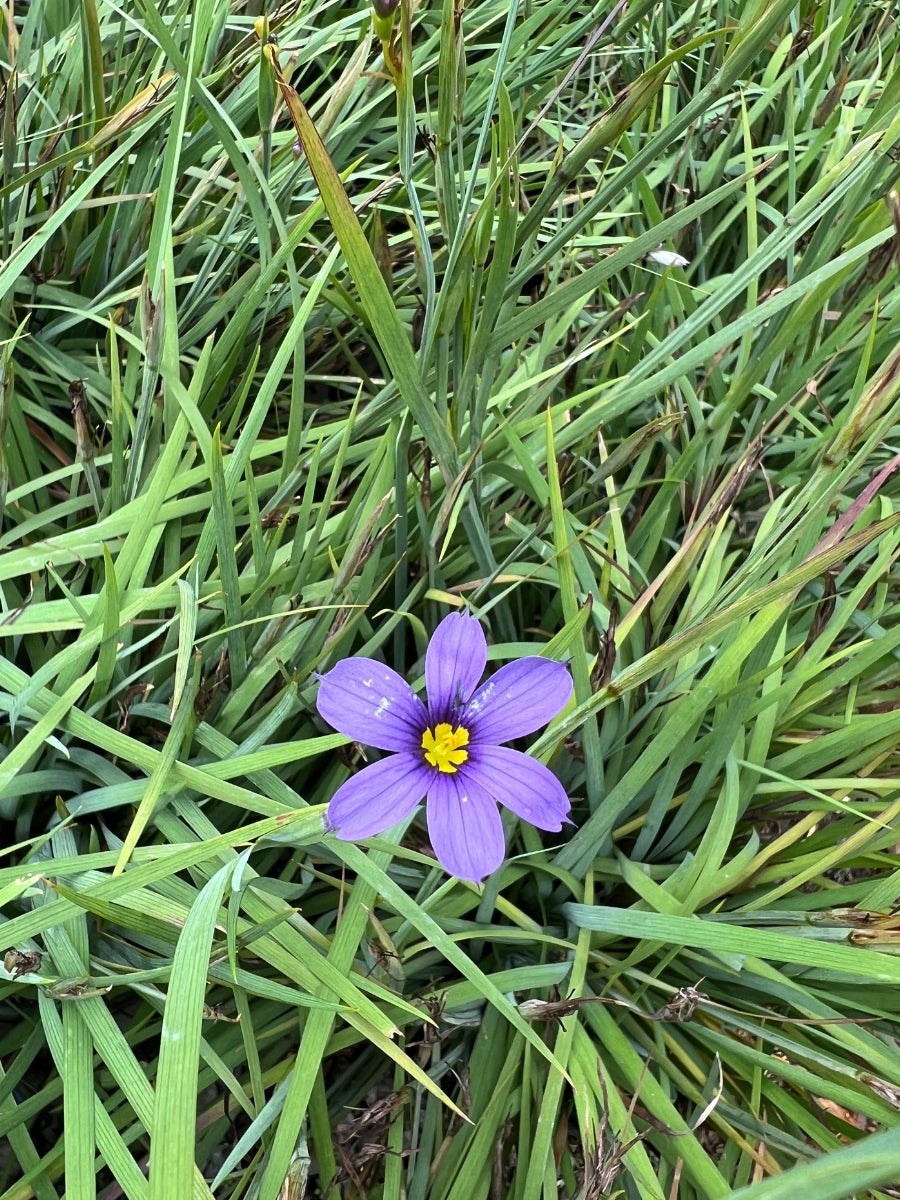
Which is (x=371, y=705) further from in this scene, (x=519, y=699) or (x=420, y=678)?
(x=420, y=678)

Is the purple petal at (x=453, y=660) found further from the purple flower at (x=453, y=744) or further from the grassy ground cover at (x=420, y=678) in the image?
the grassy ground cover at (x=420, y=678)

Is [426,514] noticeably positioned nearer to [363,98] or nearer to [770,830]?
[770,830]

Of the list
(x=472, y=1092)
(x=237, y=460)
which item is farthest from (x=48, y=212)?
(x=472, y=1092)

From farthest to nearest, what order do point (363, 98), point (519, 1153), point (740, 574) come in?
point (363, 98), point (519, 1153), point (740, 574)

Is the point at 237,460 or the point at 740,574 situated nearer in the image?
the point at 740,574

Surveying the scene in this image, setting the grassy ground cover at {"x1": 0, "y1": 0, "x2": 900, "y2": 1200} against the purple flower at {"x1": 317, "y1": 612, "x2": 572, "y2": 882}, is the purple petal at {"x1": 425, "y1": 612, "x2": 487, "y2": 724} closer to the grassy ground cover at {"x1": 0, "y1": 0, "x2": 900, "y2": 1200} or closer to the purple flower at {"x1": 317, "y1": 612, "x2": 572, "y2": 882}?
the purple flower at {"x1": 317, "y1": 612, "x2": 572, "y2": 882}

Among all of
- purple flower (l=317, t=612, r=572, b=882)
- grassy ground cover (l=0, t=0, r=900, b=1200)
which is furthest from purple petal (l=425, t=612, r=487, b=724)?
grassy ground cover (l=0, t=0, r=900, b=1200)

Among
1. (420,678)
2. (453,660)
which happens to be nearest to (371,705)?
(453,660)
